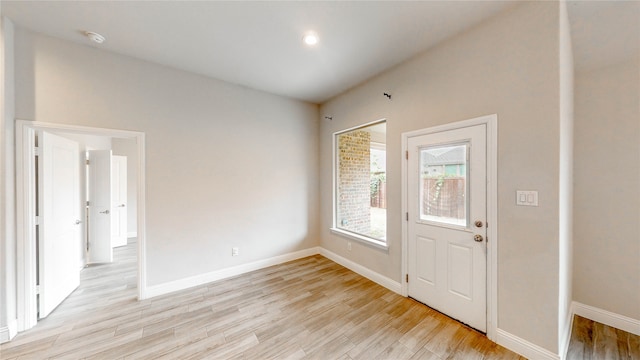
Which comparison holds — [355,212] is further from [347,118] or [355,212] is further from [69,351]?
[69,351]

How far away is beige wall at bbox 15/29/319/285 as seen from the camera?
2.38m

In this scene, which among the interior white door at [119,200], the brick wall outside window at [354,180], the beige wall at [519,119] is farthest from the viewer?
the interior white door at [119,200]

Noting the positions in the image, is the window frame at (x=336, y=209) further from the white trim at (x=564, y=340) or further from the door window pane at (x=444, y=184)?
the white trim at (x=564, y=340)

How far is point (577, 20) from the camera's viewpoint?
1906 mm

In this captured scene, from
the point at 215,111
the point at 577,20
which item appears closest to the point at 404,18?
the point at 577,20

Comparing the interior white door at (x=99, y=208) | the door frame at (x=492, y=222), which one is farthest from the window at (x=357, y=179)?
the interior white door at (x=99, y=208)

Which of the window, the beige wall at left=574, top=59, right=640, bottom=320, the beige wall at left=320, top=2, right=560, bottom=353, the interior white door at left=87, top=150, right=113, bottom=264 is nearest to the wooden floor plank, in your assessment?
the beige wall at left=574, top=59, right=640, bottom=320

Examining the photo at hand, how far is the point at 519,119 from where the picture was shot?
1892 millimetres

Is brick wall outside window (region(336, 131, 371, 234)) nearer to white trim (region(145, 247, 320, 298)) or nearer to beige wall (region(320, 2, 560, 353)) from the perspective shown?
white trim (region(145, 247, 320, 298))

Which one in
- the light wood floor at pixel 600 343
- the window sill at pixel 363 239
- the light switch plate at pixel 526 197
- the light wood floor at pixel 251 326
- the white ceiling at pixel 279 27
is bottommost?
the light wood floor at pixel 251 326

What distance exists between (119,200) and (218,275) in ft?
12.5

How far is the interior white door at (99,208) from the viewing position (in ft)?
13.0

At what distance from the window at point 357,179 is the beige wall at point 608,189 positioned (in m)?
2.30

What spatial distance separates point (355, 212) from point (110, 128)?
3628mm
